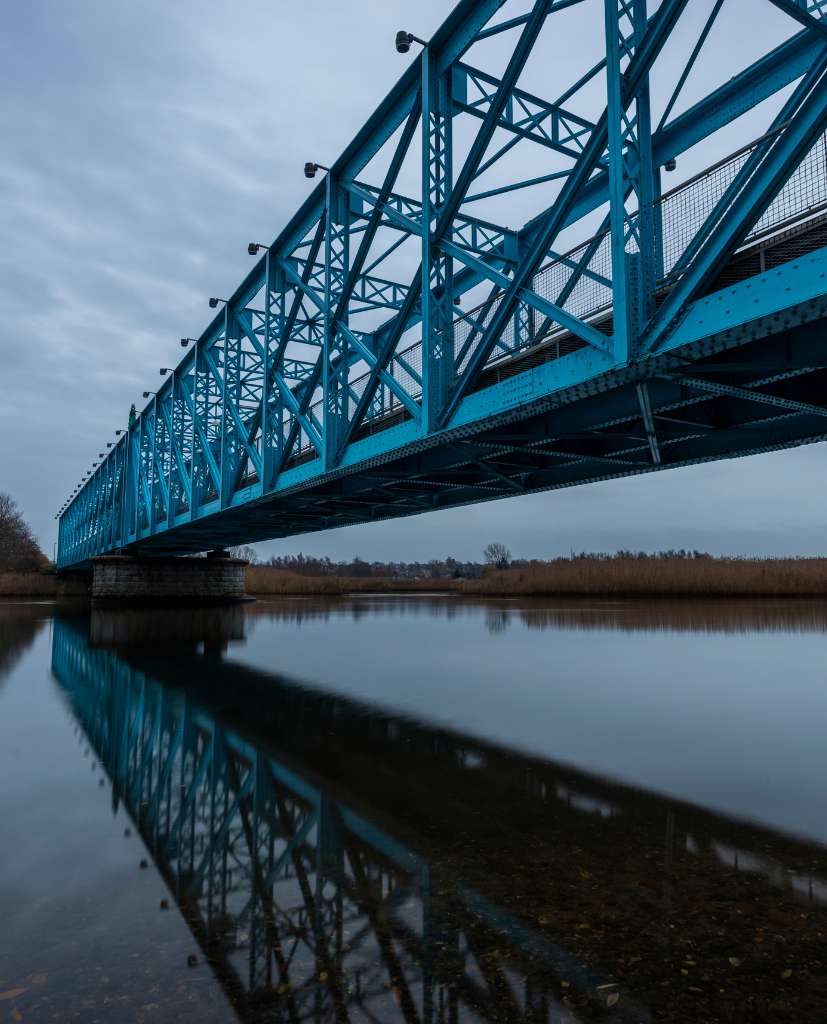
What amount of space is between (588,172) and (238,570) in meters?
48.7

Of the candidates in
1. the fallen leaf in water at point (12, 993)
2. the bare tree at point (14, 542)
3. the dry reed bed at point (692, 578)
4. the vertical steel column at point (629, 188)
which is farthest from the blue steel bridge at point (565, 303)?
the bare tree at point (14, 542)

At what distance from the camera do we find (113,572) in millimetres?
49719

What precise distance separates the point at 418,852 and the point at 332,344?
13538 millimetres

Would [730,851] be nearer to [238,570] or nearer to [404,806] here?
[404,806]

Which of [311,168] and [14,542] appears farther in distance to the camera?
[14,542]

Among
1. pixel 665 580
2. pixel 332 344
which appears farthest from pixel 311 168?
pixel 665 580

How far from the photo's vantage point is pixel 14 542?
10162 centimetres

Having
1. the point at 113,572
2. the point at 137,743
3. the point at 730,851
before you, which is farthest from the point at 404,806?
the point at 113,572

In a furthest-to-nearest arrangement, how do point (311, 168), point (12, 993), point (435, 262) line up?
point (311, 168)
point (435, 262)
point (12, 993)

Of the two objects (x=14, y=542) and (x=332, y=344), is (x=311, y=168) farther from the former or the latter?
(x=14, y=542)

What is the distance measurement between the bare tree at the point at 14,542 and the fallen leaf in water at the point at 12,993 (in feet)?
344

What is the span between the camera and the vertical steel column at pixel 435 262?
1278 cm

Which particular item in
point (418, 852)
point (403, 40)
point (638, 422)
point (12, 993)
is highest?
point (403, 40)

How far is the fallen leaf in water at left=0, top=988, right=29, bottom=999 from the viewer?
419 centimetres
